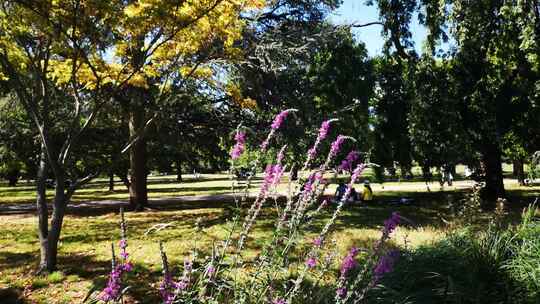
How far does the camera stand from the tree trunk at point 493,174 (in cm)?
1962

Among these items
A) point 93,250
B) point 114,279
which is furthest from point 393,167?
point 114,279

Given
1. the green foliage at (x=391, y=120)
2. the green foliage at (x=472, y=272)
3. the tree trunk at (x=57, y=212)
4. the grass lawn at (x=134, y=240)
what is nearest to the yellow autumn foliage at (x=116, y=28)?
the tree trunk at (x=57, y=212)

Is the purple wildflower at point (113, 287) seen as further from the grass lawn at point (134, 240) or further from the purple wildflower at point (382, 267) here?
A: the purple wildflower at point (382, 267)

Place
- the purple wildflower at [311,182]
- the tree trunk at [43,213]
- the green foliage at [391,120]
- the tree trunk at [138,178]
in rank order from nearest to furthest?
the purple wildflower at [311,182] < the tree trunk at [43,213] < the tree trunk at [138,178] < the green foliage at [391,120]

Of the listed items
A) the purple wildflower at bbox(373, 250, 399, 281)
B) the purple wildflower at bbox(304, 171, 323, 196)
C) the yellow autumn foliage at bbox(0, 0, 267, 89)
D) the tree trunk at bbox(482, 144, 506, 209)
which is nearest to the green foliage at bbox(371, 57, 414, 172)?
the tree trunk at bbox(482, 144, 506, 209)

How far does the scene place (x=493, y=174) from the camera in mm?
19891

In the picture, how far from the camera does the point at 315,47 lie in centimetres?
1588

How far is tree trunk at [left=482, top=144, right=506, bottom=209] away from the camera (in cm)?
1962

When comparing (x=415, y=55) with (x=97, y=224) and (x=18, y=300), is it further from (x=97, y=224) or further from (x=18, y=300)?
(x=18, y=300)

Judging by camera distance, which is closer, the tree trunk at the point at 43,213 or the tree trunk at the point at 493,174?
the tree trunk at the point at 43,213

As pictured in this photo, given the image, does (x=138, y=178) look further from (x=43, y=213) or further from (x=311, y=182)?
(x=311, y=182)

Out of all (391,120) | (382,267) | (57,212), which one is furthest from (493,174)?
(382,267)

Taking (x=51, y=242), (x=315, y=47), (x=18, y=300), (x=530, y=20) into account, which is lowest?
(x=18, y=300)

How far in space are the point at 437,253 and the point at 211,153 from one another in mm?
14311
